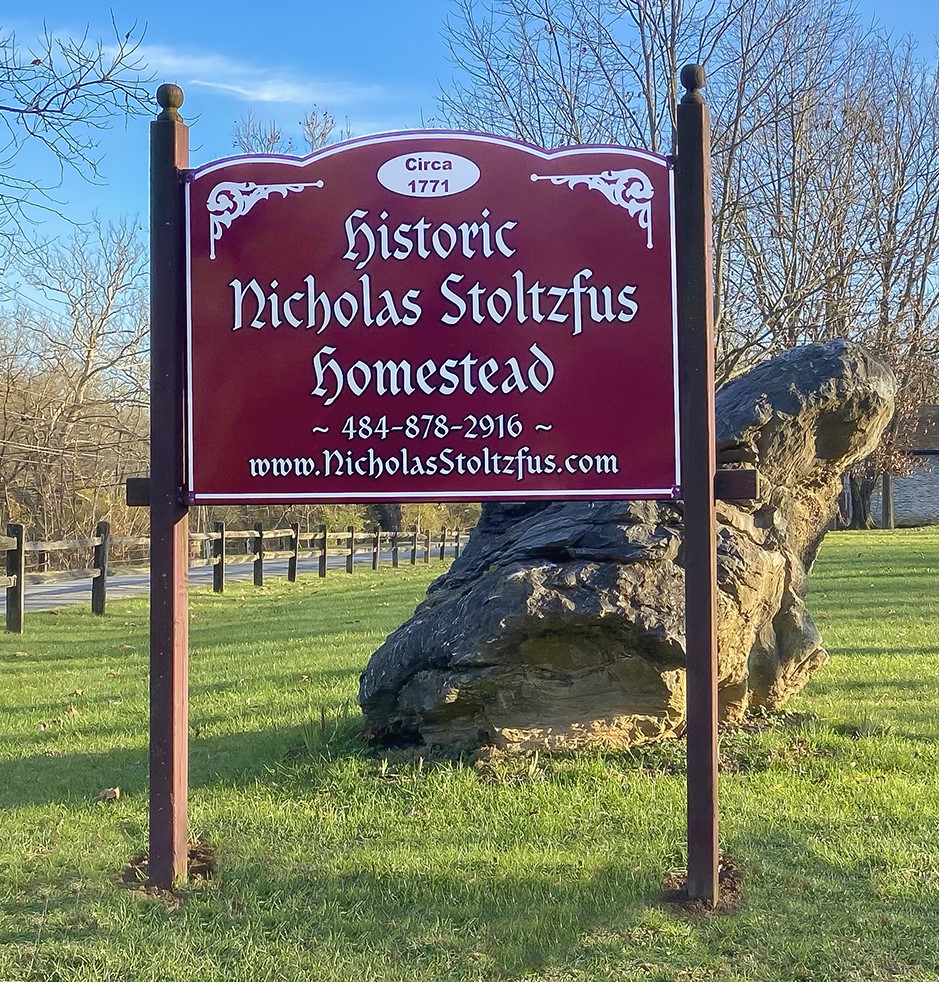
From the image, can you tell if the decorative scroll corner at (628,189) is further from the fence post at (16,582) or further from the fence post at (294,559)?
the fence post at (294,559)

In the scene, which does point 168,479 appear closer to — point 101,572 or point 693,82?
point 693,82

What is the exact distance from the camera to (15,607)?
44.5ft

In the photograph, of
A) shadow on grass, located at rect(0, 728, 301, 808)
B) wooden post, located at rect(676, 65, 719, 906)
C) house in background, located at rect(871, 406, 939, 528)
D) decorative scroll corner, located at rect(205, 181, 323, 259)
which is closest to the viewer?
wooden post, located at rect(676, 65, 719, 906)

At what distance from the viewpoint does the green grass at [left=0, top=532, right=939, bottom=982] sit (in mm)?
3625

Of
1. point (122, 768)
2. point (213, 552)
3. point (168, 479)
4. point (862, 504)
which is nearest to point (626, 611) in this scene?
point (168, 479)

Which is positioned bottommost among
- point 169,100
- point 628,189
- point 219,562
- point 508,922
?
point 508,922

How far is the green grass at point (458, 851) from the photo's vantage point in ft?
11.9

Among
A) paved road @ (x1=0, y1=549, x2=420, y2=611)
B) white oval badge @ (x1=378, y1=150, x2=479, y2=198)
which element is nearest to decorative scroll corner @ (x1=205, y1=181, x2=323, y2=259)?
white oval badge @ (x1=378, y1=150, x2=479, y2=198)

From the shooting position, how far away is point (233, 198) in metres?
4.41

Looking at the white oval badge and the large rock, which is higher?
the white oval badge

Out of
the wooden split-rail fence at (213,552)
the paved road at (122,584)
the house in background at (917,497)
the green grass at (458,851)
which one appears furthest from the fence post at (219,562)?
the house in background at (917,497)

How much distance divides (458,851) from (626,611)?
5.67 ft

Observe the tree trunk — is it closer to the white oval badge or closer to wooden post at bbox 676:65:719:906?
wooden post at bbox 676:65:719:906

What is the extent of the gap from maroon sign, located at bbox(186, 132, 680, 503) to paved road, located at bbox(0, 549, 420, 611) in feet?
42.0
